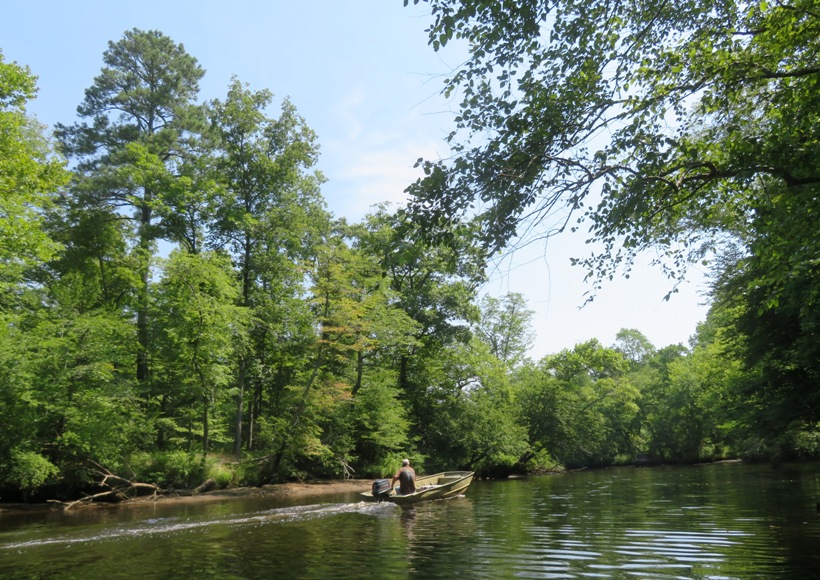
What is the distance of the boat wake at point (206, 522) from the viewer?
1154cm

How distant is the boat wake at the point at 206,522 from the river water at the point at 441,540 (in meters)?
0.04

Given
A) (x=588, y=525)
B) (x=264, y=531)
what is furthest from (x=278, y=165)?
(x=588, y=525)

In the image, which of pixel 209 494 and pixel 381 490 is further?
pixel 209 494

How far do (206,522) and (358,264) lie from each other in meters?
15.1

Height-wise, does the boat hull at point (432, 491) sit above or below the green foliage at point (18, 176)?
below

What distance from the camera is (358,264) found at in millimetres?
27141

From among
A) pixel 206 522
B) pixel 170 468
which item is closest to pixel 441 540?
pixel 206 522

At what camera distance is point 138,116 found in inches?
1175

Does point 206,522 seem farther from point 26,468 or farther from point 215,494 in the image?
point 215,494

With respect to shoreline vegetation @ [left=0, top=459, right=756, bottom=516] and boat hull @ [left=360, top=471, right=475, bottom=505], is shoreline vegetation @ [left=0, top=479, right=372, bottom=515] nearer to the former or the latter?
shoreline vegetation @ [left=0, top=459, right=756, bottom=516]

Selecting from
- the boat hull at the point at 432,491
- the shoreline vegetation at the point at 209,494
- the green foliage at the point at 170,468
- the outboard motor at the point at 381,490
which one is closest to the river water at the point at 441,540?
the outboard motor at the point at 381,490

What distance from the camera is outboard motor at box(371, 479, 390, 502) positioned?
1708cm

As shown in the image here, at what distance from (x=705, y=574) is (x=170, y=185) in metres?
26.2

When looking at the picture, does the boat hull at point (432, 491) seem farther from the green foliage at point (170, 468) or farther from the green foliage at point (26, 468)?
the green foliage at point (26, 468)
